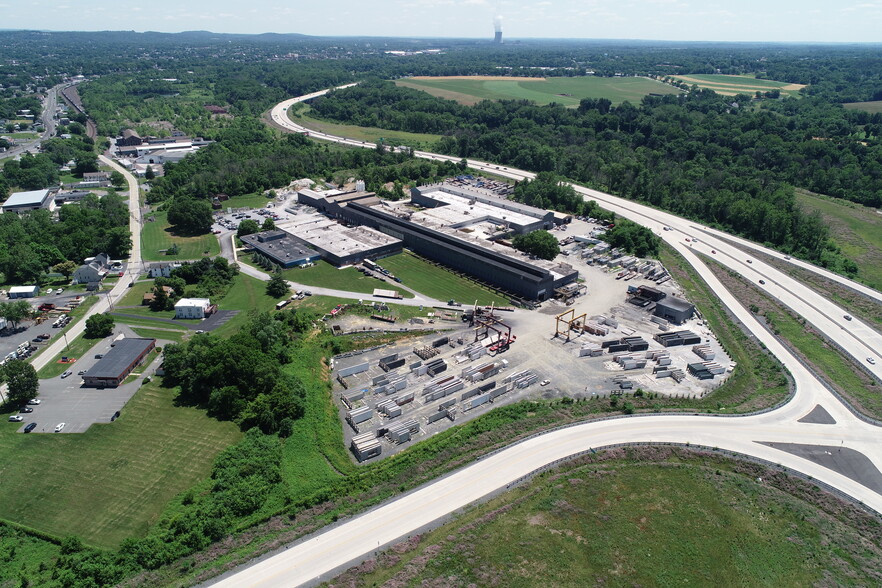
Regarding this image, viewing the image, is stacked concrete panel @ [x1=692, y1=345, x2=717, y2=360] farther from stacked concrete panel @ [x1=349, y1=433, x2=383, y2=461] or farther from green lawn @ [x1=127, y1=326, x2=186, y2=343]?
green lawn @ [x1=127, y1=326, x2=186, y2=343]

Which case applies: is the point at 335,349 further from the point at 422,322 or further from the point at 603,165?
the point at 603,165

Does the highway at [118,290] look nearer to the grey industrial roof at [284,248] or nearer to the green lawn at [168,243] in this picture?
the green lawn at [168,243]

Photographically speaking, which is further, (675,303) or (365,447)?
(675,303)

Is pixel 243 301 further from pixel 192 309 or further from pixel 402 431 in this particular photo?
pixel 402 431

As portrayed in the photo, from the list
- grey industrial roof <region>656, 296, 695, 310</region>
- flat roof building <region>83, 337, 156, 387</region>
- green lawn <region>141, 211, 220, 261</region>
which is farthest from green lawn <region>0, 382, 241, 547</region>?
grey industrial roof <region>656, 296, 695, 310</region>

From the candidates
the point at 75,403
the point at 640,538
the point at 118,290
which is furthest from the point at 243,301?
the point at 640,538

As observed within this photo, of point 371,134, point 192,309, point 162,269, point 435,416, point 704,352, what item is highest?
point 371,134
